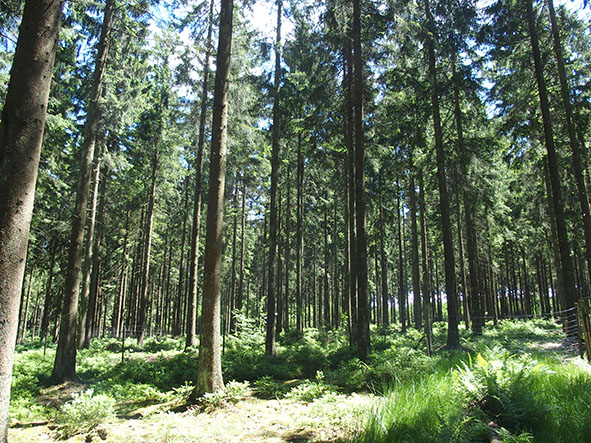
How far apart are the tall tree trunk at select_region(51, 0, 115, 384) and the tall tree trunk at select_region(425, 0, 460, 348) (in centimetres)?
1131

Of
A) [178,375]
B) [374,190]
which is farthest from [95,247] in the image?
[374,190]

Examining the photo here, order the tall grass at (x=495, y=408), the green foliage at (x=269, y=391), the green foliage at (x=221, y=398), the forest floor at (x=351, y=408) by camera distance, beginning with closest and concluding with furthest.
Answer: the tall grass at (x=495, y=408) → the forest floor at (x=351, y=408) → the green foliage at (x=221, y=398) → the green foliage at (x=269, y=391)

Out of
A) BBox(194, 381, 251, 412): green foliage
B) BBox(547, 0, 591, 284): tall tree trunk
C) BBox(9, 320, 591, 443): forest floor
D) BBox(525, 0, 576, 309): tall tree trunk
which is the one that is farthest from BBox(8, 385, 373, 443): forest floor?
BBox(547, 0, 591, 284): tall tree trunk

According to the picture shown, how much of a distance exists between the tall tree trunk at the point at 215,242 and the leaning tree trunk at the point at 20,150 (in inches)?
166

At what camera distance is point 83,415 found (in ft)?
17.6

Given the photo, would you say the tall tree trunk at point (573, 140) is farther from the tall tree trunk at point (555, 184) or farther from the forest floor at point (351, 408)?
the forest floor at point (351, 408)

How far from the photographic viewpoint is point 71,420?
530 cm

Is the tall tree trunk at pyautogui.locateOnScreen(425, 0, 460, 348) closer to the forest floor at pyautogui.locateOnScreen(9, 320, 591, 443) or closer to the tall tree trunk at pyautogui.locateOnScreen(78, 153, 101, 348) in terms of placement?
the forest floor at pyautogui.locateOnScreen(9, 320, 591, 443)

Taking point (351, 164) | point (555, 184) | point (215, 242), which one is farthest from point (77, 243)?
point (555, 184)

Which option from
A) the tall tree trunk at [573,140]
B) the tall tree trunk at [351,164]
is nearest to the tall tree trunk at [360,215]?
the tall tree trunk at [351,164]

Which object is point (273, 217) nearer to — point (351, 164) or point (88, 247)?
point (351, 164)

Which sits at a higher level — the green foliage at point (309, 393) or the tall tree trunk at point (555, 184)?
the tall tree trunk at point (555, 184)

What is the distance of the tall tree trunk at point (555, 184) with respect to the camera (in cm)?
1297

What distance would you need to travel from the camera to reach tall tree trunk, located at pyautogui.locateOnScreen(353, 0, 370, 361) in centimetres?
1068
